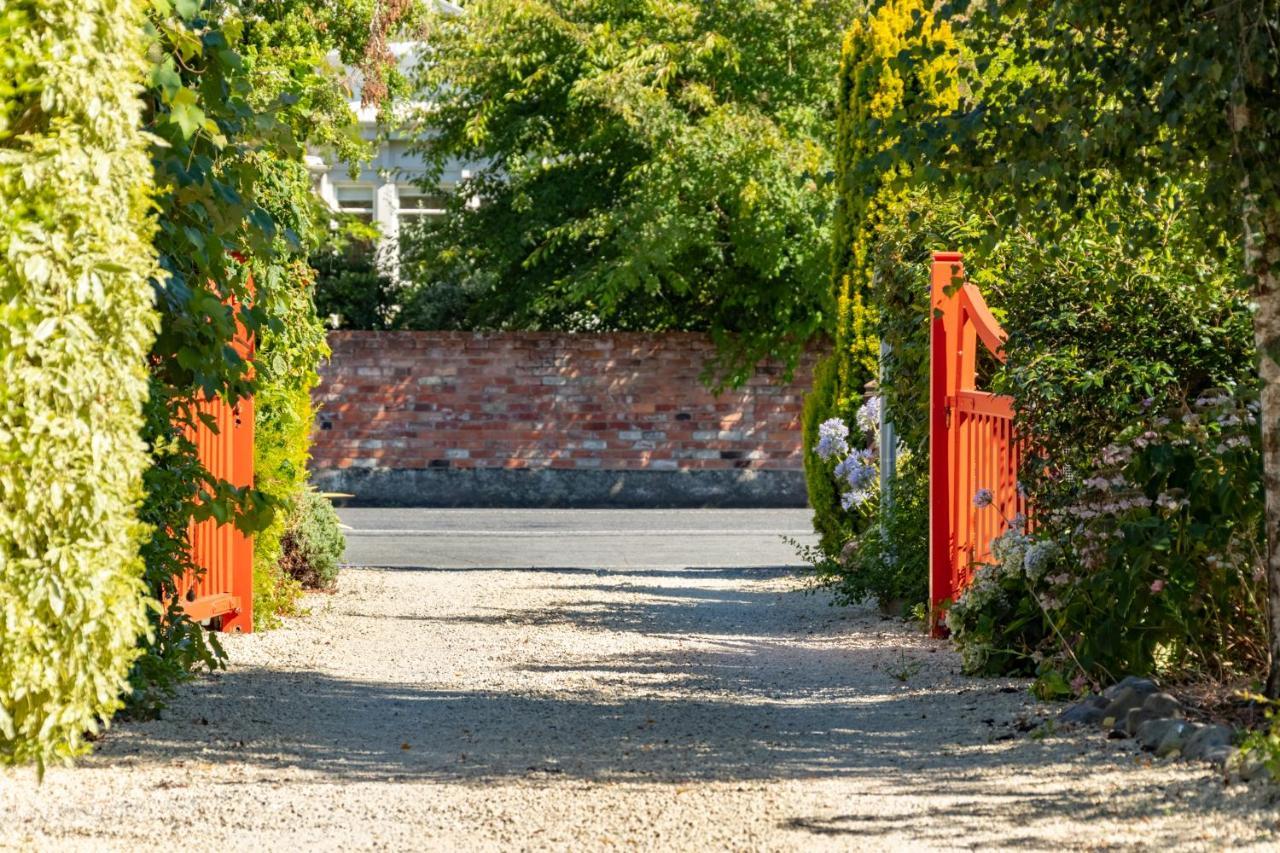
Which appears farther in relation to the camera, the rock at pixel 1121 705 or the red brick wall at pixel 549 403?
the red brick wall at pixel 549 403

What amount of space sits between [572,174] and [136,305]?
16.3 metres

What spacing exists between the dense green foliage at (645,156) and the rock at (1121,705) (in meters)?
14.0

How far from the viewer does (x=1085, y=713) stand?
552 cm

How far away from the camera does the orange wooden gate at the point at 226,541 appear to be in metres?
7.86

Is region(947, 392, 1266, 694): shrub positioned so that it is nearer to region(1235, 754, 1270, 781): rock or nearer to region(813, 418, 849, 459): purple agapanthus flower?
region(1235, 754, 1270, 781): rock

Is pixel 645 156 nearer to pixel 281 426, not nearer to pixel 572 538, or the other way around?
pixel 572 538

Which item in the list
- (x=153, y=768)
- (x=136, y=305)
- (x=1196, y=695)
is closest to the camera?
(x=136, y=305)

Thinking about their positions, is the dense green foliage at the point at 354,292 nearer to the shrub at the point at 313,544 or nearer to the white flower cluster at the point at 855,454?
the shrub at the point at 313,544

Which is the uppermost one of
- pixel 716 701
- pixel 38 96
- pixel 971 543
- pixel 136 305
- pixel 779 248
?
pixel 779 248

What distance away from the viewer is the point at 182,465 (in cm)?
629

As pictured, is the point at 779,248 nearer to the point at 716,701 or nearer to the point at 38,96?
the point at 716,701

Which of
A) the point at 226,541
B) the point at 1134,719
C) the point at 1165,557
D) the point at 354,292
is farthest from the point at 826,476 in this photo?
the point at 354,292

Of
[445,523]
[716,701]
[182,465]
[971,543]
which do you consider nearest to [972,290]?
[971,543]

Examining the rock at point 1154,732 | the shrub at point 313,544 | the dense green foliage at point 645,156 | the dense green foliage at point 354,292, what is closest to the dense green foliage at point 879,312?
the rock at point 1154,732
